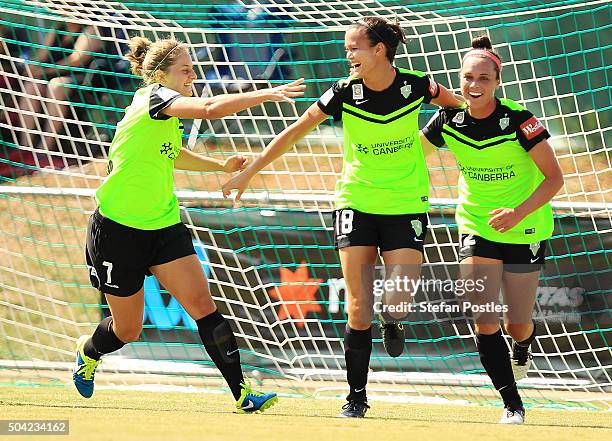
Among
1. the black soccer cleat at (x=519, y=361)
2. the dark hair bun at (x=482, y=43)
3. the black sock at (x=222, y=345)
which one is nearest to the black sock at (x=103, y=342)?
the black sock at (x=222, y=345)

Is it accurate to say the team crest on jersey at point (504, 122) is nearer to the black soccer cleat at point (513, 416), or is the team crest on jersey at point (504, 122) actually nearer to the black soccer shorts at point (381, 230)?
the black soccer shorts at point (381, 230)

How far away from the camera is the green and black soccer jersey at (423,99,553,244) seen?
632 cm

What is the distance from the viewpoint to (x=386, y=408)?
25.2ft

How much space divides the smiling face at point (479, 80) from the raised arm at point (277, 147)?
0.79m

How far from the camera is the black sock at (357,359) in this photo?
247 inches

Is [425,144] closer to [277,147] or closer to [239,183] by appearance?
[277,147]

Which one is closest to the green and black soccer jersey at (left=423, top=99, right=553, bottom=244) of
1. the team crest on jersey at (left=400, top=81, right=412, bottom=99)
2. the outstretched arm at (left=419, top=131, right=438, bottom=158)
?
the outstretched arm at (left=419, top=131, right=438, bottom=158)

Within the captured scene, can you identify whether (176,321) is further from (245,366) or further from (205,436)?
(205,436)

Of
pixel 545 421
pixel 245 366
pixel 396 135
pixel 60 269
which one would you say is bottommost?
pixel 60 269

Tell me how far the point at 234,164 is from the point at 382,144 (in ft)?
2.96

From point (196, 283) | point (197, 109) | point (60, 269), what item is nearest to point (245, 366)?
point (196, 283)

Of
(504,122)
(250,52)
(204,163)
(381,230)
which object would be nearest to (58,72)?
(250,52)

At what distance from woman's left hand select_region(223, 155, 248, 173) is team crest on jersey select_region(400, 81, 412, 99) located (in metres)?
0.98

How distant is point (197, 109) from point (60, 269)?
7947mm
